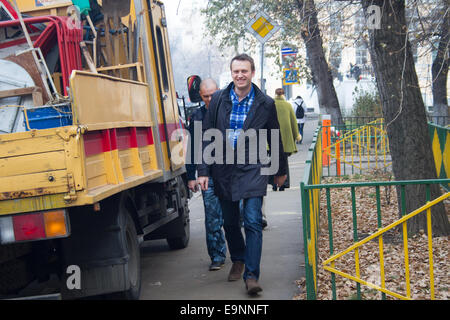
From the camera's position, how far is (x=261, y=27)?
403 inches

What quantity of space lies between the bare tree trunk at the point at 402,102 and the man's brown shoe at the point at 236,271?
2.05 m

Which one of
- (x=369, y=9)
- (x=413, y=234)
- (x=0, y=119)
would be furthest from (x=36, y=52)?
(x=413, y=234)

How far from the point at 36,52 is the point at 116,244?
1.98m

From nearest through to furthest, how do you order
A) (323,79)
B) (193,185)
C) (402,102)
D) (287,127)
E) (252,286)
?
(252,286) < (193,185) < (402,102) < (287,127) < (323,79)

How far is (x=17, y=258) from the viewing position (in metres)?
4.86

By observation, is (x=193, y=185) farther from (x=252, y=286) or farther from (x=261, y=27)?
(x=261, y=27)

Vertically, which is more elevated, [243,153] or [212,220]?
[243,153]

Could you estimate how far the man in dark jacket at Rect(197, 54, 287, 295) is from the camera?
221 inches

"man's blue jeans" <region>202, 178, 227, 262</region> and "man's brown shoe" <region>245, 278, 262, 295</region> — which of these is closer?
"man's brown shoe" <region>245, 278, 262, 295</region>

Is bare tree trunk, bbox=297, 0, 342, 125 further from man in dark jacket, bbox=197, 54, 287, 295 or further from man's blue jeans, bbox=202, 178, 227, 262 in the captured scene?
man in dark jacket, bbox=197, 54, 287, 295

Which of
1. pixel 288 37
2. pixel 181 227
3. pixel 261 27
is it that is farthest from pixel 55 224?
pixel 288 37

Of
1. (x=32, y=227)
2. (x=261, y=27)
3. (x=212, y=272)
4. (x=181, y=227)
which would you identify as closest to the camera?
(x=32, y=227)

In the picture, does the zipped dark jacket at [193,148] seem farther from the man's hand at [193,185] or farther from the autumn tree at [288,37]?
the autumn tree at [288,37]

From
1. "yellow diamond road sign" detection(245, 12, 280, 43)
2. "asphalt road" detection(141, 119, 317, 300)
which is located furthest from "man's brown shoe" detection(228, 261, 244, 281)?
"yellow diamond road sign" detection(245, 12, 280, 43)
